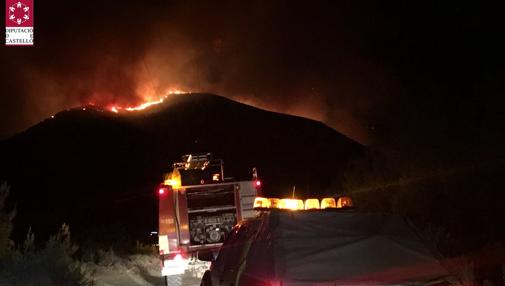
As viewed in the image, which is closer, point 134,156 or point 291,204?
point 291,204

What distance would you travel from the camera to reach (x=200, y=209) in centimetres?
1516

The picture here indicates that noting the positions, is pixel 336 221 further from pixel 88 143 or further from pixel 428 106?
pixel 88 143

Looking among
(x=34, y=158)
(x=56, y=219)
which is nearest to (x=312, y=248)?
(x=56, y=219)

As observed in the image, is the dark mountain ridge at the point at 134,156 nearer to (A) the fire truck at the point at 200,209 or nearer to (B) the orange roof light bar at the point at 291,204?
(A) the fire truck at the point at 200,209

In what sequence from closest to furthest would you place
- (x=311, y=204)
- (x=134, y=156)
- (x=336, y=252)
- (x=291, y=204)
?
(x=336, y=252) → (x=291, y=204) → (x=311, y=204) → (x=134, y=156)

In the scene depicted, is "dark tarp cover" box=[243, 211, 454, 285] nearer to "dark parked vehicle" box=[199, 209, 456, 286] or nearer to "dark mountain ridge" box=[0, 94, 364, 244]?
"dark parked vehicle" box=[199, 209, 456, 286]

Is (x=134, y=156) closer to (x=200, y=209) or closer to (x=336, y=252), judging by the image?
(x=200, y=209)

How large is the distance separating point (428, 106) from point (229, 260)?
9329 mm

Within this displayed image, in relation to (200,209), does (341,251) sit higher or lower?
lower

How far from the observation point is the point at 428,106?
Result: 15953 millimetres

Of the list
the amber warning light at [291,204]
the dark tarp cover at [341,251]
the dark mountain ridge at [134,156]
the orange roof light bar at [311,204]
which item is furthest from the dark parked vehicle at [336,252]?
the dark mountain ridge at [134,156]

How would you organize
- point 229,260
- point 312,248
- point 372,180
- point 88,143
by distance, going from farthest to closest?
1. point 88,143
2. point 372,180
3. point 229,260
4. point 312,248

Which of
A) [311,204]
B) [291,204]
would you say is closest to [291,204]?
[291,204]

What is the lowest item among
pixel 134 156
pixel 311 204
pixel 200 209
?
pixel 311 204
